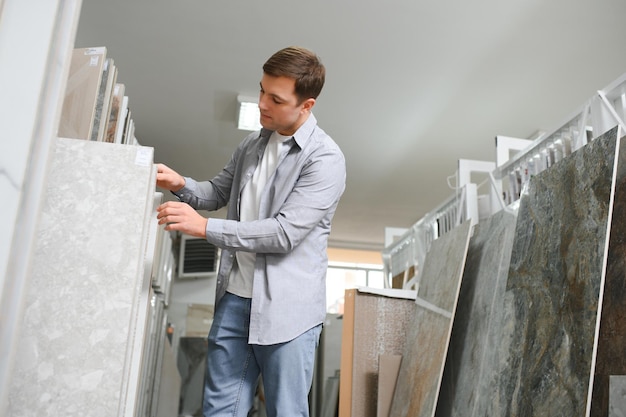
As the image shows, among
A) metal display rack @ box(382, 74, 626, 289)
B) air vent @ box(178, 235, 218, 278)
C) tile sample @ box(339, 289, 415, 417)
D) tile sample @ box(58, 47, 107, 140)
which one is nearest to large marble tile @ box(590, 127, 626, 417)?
metal display rack @ box(382, 74, 626, 289)

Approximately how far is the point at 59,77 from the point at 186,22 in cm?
250

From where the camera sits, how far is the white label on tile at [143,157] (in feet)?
4.25

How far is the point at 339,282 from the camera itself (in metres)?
9.12

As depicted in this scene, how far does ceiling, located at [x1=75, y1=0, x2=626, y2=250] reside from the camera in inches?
128

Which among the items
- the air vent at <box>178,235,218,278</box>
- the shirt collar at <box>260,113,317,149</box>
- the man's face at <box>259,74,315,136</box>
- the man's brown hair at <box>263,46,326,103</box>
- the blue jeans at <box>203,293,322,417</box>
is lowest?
the blue jeans at <box>203,293,322,417</box>

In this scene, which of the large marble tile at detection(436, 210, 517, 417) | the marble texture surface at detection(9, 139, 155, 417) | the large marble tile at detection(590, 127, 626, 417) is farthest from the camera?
the large marble tile at detection(436, 210, 517, 417)

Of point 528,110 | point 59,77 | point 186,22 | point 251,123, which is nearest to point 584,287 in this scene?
point 59,77

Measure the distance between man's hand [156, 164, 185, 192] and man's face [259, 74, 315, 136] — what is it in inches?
10.5

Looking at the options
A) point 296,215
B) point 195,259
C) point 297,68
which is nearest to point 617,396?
point 296,215

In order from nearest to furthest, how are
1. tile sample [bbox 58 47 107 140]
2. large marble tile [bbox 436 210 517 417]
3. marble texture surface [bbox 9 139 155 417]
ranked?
marble texture surface [bbox 9 139 155 417]
tile sample [bbox 58 47 107 140]
large marble tile [bbox 436 210 517 417]

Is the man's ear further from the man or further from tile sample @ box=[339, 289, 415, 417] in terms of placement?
tile sample @ box=[339, 289, 415, 417]

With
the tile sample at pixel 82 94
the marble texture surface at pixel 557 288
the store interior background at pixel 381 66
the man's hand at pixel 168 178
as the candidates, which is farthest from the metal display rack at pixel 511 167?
the tile sample at pixel 82 94

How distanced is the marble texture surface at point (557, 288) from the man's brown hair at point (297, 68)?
2.76ft

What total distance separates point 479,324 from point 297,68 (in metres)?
1.35
